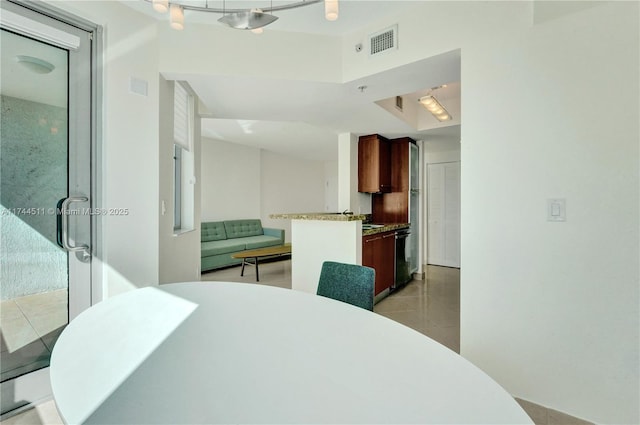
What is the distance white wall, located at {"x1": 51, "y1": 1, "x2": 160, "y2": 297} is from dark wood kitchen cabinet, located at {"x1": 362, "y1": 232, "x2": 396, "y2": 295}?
202 cm

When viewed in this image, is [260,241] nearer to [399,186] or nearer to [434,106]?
[399,186]

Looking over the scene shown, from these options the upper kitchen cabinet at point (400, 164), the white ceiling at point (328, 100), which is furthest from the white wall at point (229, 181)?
the upper kitchen cabinet at point (400, 164)

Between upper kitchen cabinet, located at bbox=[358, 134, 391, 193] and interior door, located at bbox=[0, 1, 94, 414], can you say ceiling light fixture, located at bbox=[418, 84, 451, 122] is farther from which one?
interior door, located at bbox=[0, 1, 94, 414]

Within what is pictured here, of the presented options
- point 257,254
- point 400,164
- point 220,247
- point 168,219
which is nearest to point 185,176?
point 168,219

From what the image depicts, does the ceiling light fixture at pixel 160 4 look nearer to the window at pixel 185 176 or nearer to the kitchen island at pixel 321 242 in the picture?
the window at pixel 185 176

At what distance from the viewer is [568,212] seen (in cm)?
158

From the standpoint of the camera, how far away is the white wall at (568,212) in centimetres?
147

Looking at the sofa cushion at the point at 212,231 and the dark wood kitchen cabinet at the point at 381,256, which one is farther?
the sofa cushion at the point at 212,231

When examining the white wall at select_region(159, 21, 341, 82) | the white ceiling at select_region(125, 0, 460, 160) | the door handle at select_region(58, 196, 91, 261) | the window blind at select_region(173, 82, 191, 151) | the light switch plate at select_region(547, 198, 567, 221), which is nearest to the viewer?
the light switch plate at select_region(547, 198, 567, 221)

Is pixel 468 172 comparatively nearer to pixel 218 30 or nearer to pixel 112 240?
pixel 218 30

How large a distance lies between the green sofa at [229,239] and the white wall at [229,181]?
0.91ft

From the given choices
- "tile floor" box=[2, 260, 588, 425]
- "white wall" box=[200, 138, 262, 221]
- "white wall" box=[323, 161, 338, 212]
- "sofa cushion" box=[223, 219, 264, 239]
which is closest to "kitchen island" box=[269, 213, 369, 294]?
"tile floor" box=[2, 260, 588, 425]

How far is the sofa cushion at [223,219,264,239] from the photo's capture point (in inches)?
238

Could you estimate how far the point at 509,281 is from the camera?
1.74 m
